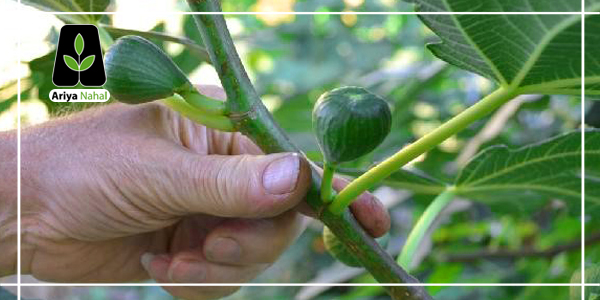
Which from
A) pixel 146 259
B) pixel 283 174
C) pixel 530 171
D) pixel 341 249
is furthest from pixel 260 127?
pixel 146 259

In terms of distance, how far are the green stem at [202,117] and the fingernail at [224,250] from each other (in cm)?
29

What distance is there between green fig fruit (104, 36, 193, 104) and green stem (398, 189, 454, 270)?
0.24 m

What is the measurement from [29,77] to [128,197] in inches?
13.0

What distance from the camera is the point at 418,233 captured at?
0.73 meters

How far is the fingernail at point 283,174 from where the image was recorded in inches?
24.3

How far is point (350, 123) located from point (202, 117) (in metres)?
0.13

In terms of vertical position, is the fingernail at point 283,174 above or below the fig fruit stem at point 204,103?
below

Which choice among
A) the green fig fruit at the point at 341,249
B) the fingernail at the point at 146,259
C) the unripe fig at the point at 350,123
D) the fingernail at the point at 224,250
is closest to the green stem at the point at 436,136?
the unripe fig at the point at 350,123

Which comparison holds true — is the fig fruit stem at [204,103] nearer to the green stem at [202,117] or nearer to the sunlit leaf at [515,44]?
the green stem at [202,117]

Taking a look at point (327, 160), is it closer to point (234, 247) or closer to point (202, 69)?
point (234, 247)

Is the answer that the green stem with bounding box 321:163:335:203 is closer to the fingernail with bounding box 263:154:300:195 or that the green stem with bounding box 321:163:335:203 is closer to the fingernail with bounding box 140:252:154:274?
the fingernail with bounding box 263:154:300:195

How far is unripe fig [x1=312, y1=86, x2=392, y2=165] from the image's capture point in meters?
0.56

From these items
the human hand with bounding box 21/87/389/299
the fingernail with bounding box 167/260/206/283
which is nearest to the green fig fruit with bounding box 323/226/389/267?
the human hand with bounding box 21/87/389/299

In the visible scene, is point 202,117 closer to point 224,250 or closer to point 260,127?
point 260,127
